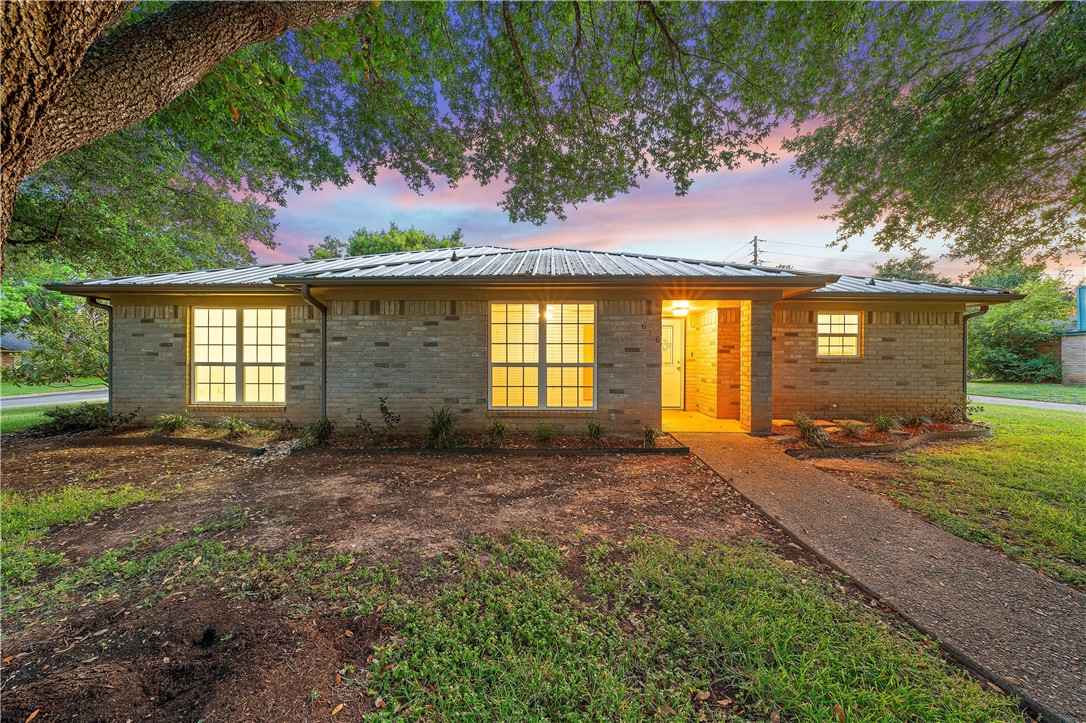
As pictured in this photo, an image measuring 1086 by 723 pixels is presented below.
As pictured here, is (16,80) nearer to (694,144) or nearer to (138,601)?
(138,601)

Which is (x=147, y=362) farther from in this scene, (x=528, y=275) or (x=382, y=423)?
(x=528, y=275)

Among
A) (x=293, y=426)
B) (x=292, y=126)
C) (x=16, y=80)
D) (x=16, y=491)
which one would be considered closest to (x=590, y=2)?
(x=292, y=126)

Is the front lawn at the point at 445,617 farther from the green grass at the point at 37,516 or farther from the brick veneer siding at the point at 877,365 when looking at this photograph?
the brick veneer siding at the point at 877,365

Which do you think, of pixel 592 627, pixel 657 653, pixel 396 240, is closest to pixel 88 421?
pixel 592 627

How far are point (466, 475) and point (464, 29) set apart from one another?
6129 mm

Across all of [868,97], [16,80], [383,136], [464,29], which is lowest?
[16,80]

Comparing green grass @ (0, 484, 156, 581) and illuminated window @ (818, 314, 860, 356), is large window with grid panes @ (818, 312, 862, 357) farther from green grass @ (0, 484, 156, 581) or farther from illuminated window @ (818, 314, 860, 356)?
green grass @ (0, 484, 156, 581)

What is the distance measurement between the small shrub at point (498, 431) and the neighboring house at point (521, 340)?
8.0 inches

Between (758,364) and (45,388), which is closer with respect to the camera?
(758,364)

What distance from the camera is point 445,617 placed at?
231 centimetres

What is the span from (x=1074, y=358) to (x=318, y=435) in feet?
102

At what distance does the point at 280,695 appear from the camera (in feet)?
5.75

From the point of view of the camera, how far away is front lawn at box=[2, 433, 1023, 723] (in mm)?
1736

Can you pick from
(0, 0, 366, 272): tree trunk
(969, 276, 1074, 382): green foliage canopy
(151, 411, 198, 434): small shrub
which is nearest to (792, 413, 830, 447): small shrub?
(0, 0, 366, 272): tree trunk
